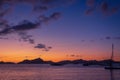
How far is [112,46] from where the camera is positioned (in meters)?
103

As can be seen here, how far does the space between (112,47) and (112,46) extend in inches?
27.2

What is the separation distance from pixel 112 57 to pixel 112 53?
2811mm

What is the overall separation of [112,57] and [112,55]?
973 mm

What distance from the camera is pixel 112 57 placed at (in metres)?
108

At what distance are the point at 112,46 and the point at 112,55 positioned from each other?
5.86 m

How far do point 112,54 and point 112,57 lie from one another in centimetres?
184

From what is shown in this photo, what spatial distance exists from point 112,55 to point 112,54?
0.95 metres

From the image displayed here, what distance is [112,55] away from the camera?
353ft

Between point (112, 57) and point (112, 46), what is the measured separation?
6773 millimetres

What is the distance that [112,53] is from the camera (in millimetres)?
105938

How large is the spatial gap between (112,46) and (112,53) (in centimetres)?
398
